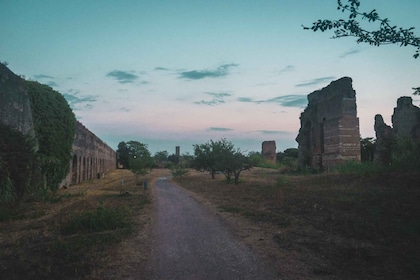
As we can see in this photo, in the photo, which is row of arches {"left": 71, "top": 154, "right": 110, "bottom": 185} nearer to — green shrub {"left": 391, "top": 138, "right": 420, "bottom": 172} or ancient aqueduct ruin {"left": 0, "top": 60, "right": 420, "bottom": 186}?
ancient aqueduct ruin {"left": 0, "top": 60, "right": 420, "bottom": 186}

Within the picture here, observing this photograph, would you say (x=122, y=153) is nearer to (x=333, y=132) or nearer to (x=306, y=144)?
(x=306, y=144)

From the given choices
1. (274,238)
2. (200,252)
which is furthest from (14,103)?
(274,238)

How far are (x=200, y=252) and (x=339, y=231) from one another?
131 inches

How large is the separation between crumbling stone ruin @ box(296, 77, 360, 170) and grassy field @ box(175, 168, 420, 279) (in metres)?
13.6

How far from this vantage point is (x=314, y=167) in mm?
28562

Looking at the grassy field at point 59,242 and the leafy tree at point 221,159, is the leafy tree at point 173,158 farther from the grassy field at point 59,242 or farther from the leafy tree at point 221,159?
the grassy field at point 59,242

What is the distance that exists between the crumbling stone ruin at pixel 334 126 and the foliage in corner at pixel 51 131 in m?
20.3

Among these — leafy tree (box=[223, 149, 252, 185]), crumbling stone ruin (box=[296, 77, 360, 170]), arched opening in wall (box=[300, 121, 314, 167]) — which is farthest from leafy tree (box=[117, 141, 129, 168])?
leafy tree (box=[223, 149, 252, 185])

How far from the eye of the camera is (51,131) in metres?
15.0

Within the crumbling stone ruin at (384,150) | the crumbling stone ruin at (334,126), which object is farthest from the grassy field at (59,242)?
the crumbling stone ruin at (334,126)

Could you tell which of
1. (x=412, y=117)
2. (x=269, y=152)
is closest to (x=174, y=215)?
(x=412, y=117)

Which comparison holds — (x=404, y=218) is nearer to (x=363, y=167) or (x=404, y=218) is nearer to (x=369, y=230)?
(x=369, y=230)

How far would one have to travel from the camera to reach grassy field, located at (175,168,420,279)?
4711 mm

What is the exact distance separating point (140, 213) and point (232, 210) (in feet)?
9.70
